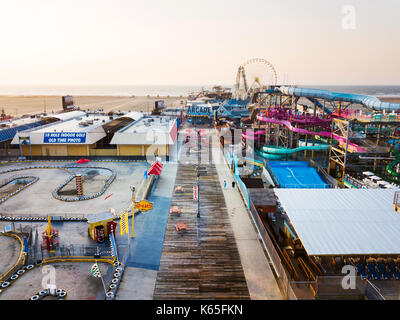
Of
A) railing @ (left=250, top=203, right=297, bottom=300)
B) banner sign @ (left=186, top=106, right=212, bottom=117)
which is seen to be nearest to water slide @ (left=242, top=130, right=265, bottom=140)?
banner sign @ (left=186, top=106, right=212, bottom=117)

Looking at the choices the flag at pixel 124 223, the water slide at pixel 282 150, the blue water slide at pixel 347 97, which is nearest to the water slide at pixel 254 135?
the water slide at pixel 282 150

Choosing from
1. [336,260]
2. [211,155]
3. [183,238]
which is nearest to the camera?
[336,260]

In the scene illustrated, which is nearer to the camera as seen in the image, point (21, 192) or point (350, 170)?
point (21, 192)

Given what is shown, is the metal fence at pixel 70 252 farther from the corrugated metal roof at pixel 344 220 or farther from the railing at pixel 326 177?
the railing at pixel 326 177

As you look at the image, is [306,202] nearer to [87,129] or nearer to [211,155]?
[211,155]

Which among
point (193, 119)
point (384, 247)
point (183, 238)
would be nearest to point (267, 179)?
point (183, 238)
